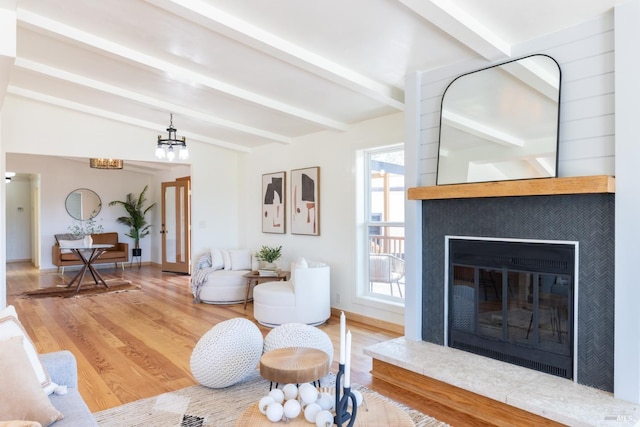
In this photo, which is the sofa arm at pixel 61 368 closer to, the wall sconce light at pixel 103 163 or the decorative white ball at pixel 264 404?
the decorative white ball at pixel 264 404

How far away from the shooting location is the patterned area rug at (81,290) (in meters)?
6.49

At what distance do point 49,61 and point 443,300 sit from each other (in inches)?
171

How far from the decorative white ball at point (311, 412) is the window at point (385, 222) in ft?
10.2

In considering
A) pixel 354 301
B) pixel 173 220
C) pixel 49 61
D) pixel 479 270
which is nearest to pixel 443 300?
pixel 479 270

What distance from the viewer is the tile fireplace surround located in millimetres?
2350

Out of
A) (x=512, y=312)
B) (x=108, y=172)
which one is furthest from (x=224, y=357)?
(x=108, y=172)

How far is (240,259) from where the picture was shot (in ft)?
20.6

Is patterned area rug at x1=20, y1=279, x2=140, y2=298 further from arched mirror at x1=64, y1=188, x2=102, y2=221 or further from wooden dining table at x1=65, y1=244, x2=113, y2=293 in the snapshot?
arched mirror at x1=64, y1=188, x2=102, y2=221

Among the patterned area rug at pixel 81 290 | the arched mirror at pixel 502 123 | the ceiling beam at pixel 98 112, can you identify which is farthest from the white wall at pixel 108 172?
the arched mirror at pixel 502 123

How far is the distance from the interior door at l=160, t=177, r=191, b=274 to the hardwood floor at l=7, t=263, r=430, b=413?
1.69 meters

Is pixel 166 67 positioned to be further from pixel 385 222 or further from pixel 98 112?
pixel 385 222

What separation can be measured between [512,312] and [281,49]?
253 centimetres

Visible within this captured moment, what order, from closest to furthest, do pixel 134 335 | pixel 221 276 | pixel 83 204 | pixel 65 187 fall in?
1. pixel 134 335
2. pixel 221 276
3. pixel 65 187
4. pixel 83 204

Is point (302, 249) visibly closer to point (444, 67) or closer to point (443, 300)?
point (443, 300)
